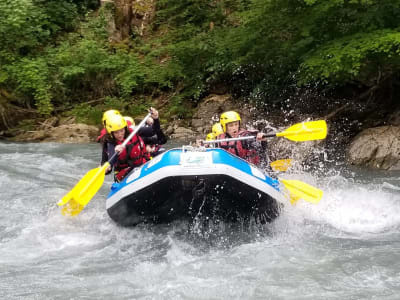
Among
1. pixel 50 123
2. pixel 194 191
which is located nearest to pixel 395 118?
pixel 194 191

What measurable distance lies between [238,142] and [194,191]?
124 centimetres

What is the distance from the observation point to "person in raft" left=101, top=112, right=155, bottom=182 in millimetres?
5254

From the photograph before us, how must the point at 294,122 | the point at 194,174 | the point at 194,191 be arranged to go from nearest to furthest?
Answer: the point at 194,174, the point at 194,191, the point at 294,122

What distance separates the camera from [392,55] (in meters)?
7.43

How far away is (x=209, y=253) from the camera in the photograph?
14.8ft

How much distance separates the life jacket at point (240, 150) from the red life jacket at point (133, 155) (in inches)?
32.7

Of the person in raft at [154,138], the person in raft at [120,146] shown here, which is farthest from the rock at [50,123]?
the person in raft at [120,146]

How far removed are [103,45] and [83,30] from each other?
2.72ft

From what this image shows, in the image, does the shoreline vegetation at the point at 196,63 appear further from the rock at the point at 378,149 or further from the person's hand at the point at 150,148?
the person's hand at the point at 150,148

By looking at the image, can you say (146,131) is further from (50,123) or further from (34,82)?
(34,82)

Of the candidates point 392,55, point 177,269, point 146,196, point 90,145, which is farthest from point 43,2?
point 177,269

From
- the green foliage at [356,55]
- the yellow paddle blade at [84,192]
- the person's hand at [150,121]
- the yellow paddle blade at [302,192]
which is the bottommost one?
the yellow paddle blade at [302,192]

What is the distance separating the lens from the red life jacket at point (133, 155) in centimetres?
545

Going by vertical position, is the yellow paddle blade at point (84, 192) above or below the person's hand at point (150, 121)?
below
